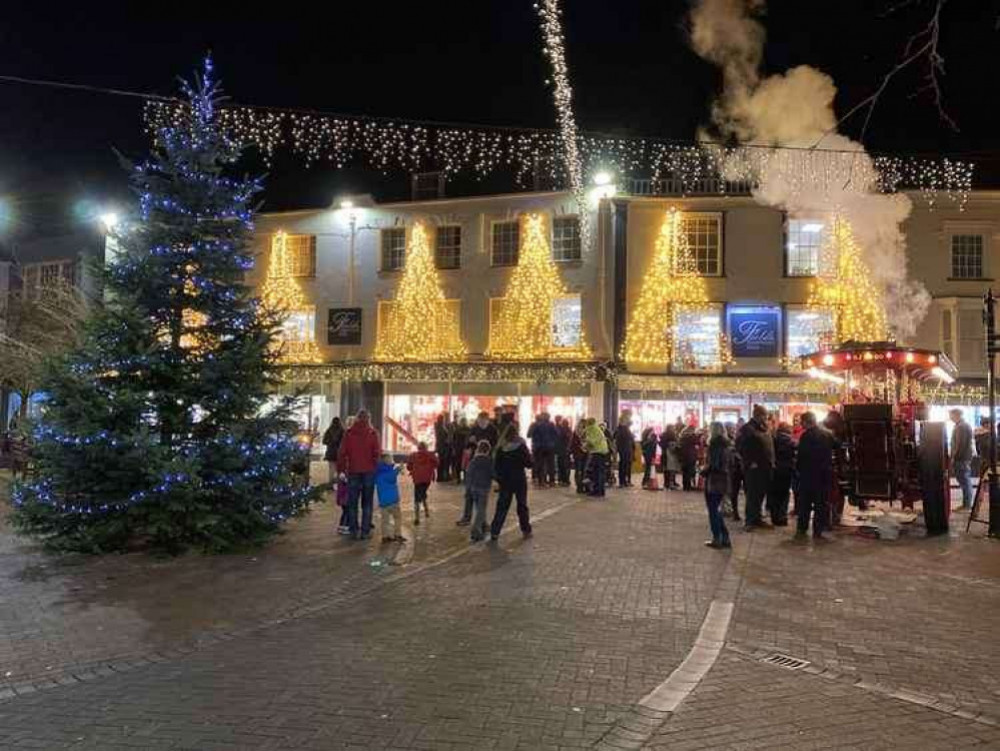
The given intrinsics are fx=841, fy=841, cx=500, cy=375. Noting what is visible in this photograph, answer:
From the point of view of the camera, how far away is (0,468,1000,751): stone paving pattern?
15.6ft

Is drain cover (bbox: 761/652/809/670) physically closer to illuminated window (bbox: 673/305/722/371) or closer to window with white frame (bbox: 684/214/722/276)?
illuminated window (bbox: 673/305/722/371)

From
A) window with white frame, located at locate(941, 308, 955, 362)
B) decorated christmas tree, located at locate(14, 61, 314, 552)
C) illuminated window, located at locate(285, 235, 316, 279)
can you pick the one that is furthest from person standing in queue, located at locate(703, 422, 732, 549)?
illuminated window, located at locate(285, 235, 316, 279)

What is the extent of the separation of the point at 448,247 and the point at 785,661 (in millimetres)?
22491

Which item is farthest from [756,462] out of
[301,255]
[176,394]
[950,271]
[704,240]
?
[301,255]

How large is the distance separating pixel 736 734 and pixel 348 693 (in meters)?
2.32

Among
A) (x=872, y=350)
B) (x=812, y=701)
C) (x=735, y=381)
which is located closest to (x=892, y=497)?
(x=872, y=350)

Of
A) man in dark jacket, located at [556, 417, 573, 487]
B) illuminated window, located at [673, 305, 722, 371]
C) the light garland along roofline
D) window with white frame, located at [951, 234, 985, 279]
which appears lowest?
man in dark jacket, located at [556, 417, 573, 487]

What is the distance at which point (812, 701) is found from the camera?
523 cm

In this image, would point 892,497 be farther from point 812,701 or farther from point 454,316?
point 454,316

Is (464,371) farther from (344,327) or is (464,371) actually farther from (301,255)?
(301,255)

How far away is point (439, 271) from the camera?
2717 cm

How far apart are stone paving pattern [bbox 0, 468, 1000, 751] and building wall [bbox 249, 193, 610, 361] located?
1594cm

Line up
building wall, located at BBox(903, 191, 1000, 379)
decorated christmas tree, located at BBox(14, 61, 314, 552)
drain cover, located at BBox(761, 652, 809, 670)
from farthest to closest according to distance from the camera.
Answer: building wall, located at BBox(903, 191, 1000, 379) → decorated christmas tree, located at BBox(14, 61, 314, 552) → drain cover, located at BBox(761, 652, 809, 670)

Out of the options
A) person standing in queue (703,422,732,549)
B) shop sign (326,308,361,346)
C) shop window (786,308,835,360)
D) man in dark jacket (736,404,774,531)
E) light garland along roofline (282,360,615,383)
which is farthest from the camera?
shop sign (326,308,361,346)
